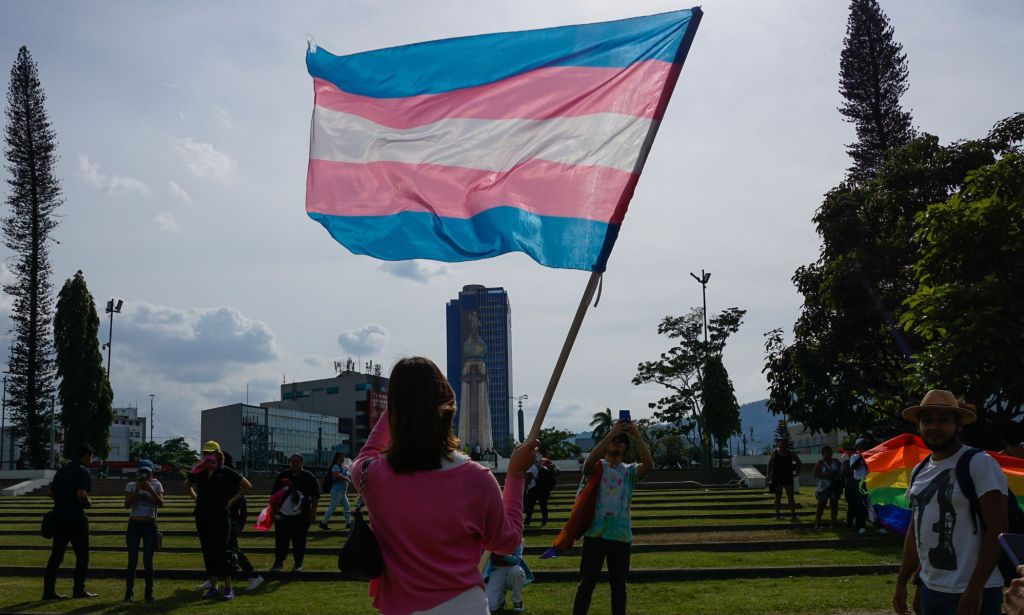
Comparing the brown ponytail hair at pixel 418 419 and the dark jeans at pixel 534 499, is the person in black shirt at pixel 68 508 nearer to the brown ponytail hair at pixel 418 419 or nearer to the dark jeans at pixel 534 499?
the brown ponytail hair at pixel 418 419

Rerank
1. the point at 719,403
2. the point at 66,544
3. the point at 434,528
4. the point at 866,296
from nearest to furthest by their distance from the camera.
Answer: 1. the point at 434,528
2. the point at 66,544
3. the point at 866,296
4. the point at 719,403

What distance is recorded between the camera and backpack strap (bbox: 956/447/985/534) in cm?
474

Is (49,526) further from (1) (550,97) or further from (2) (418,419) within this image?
(2) (418,419)

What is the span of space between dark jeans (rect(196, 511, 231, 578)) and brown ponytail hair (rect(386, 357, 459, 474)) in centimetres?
921

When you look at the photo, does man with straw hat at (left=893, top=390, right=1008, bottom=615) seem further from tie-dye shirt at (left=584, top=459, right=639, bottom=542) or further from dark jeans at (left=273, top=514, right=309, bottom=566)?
dark jeans at (left=273, top=514, right=309, bottom=566)

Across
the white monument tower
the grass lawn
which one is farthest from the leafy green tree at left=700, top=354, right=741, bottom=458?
the white monument tower

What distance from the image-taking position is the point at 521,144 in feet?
19.0

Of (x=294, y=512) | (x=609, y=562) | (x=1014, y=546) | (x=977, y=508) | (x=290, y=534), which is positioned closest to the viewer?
(x=1014, y=546)

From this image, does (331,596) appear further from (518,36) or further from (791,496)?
(791,496)

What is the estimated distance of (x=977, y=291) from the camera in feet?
50.3

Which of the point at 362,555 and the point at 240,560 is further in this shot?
the point at 240,560

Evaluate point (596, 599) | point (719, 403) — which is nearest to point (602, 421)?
point (719, 403)

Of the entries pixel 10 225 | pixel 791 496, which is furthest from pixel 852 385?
pixel 10 225

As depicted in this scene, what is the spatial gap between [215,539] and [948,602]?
9326mm
